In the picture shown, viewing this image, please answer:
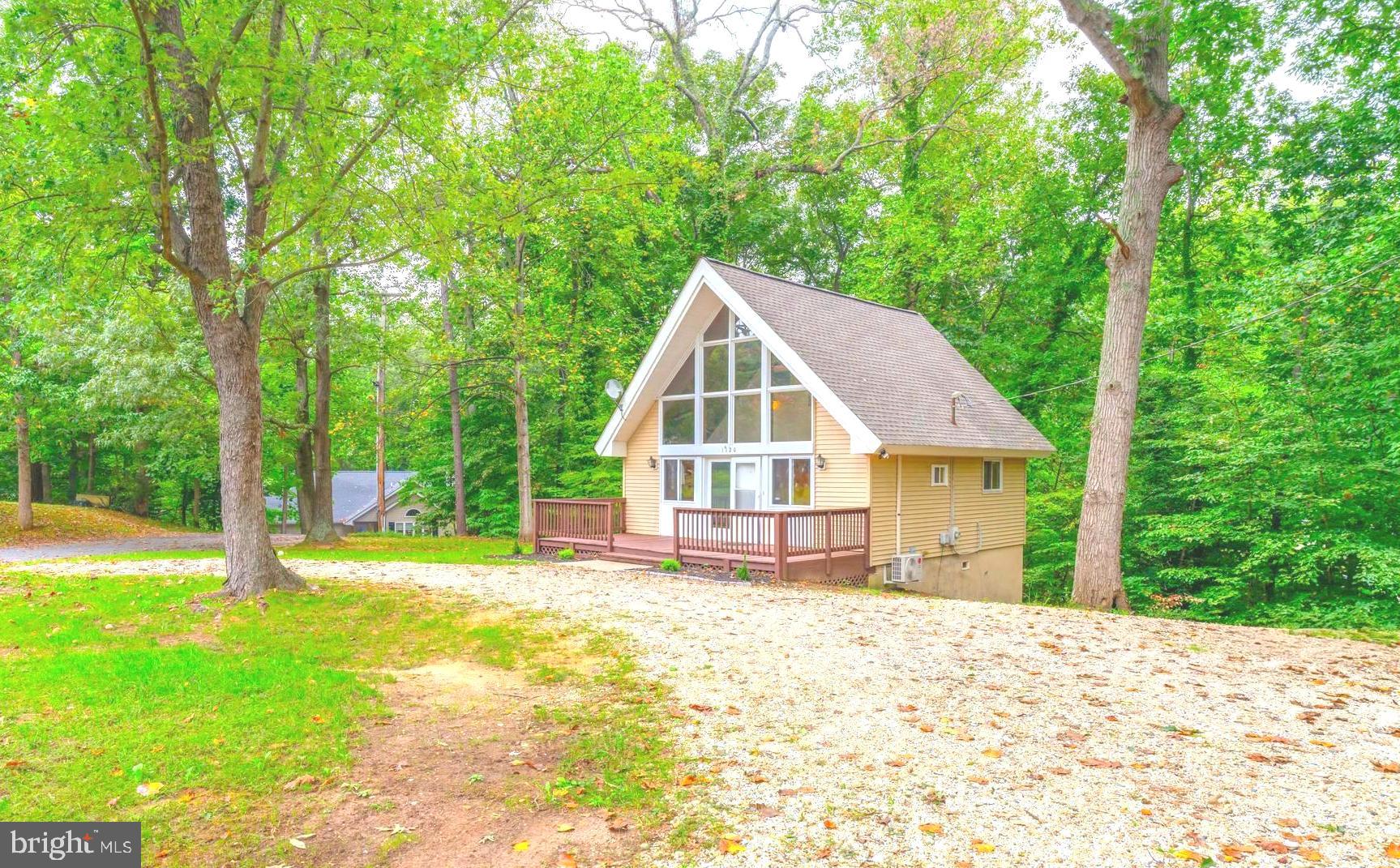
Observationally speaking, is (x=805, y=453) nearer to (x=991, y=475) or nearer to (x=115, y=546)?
(x=991, y=475)

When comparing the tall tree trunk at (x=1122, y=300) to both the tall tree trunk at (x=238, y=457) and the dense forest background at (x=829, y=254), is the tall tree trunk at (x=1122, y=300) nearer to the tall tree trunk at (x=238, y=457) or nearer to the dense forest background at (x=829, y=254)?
the dense forest background at (x=829, y=254)

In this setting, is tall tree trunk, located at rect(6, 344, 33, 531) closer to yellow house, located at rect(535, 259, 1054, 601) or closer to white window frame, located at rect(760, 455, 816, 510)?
yellow house, located at rect(535, 259, 1054, 601)

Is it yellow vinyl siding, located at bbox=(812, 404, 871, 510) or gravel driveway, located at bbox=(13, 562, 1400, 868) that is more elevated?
yellow vinyl siding, located at bbox=(812, 404, 871, 510)

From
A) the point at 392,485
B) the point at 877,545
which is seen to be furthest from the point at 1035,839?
the point at 392,485

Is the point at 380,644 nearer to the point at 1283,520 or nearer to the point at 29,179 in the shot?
the point at 29,179

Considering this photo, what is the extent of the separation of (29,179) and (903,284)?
2150 centimetres

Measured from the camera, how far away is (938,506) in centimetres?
1473

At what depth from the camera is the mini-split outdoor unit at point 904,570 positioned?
1316 cm

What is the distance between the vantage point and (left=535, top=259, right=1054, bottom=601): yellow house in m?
12.8

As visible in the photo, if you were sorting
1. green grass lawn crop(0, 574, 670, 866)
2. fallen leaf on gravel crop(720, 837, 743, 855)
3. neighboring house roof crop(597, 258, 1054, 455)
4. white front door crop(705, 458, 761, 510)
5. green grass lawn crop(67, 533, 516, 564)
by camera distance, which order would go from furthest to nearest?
1. green grass lawn crop(67, 533, 516, 564)
2. white front door crop(705, 458, 761, 510)
3. neighboring house roof crop(597, 258, 1054, 455)
4. green grass lawn crop(0, 574, 670, 866)
5. fallen leaf on gravel crop(720, 837, 743, 855)

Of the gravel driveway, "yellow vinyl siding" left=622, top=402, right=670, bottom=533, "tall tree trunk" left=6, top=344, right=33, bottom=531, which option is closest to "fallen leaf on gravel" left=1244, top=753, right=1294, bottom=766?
the gravel driveway

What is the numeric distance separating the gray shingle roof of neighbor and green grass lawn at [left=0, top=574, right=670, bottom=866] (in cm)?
742

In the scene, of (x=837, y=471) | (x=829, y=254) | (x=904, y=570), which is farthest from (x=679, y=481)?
(x=829, y=254)

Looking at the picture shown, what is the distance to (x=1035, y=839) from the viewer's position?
354cm
